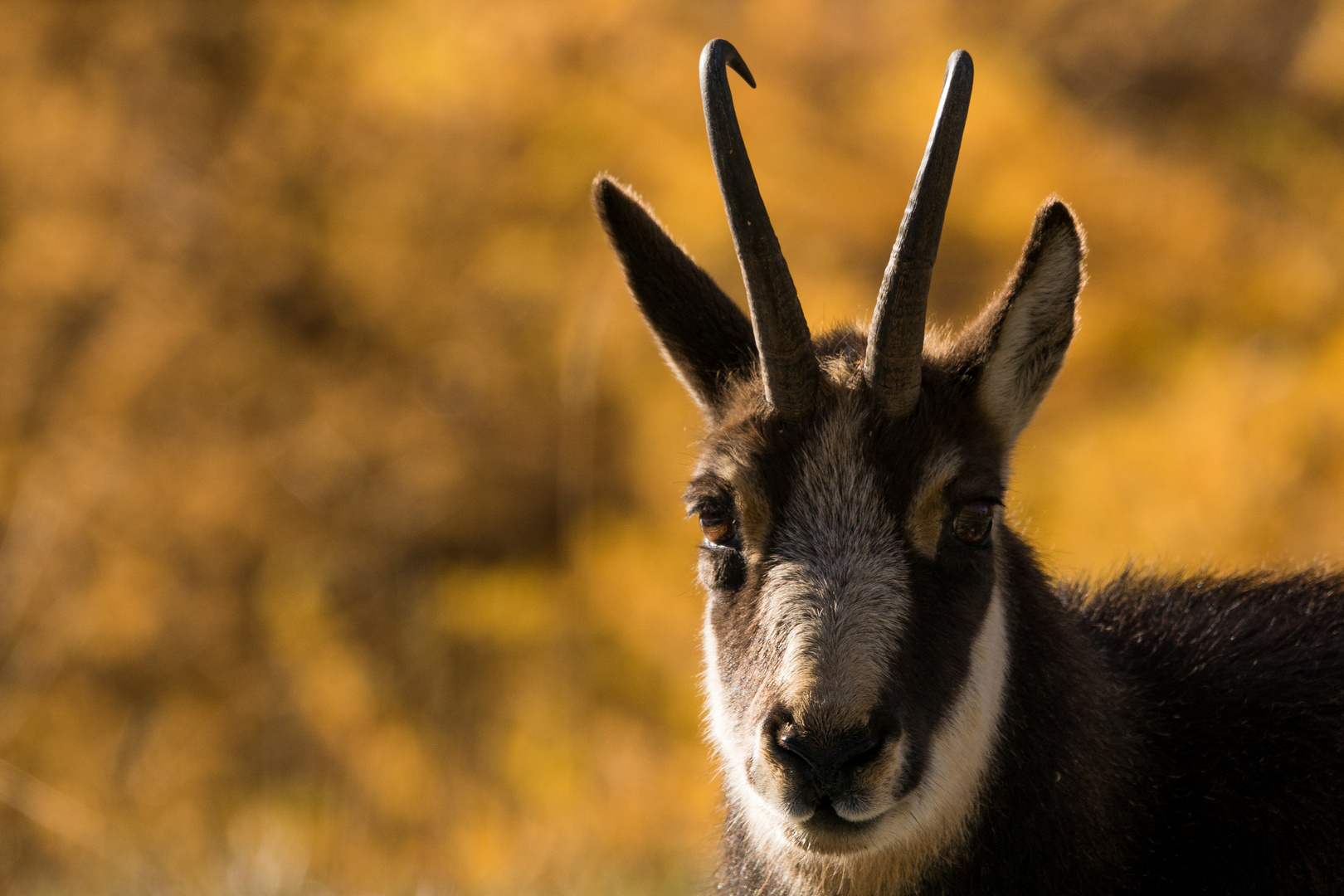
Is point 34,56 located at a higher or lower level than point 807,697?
higher

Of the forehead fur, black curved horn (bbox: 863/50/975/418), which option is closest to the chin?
the forehead fur

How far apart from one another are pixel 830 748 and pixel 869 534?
69 centimetres

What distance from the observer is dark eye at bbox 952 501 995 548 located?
3600mm

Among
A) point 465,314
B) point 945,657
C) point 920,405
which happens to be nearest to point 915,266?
point 920,405

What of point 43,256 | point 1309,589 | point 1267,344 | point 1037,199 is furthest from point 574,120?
point 1309,589

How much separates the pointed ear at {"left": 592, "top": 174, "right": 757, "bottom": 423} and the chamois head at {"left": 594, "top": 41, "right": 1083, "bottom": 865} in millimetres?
305

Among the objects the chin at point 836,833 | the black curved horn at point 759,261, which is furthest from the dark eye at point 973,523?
the chin at point 836,833

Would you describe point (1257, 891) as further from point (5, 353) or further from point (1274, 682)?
point (5, 353)

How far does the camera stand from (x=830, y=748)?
310 centimetres

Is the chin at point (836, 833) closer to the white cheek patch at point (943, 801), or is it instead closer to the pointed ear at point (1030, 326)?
the white cheek patch at point (943, 801)

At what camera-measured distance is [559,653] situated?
1342cm

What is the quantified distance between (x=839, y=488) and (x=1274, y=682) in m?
1.56

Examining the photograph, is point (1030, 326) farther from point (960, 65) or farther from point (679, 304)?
point (679, 304)

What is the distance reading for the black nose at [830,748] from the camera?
122 inches
